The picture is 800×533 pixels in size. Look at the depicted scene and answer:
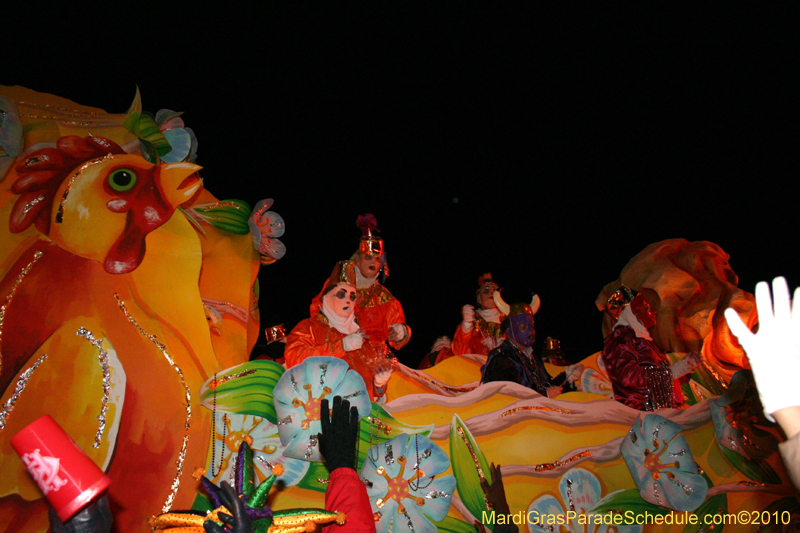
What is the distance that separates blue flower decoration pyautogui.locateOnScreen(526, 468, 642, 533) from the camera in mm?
3285

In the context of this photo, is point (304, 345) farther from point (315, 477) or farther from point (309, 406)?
point (315, 477)

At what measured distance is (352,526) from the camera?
4.45ft

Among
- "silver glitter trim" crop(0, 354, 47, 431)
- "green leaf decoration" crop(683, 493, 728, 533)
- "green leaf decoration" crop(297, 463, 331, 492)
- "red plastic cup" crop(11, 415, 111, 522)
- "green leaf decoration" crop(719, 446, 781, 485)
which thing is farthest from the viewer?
"green leaf decoration" crop(719, 446, 781, 485)

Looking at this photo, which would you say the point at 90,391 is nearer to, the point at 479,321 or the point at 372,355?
the point at 372,355

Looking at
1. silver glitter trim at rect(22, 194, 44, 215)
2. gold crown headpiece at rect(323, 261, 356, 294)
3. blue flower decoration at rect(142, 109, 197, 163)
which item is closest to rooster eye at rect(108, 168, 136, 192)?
blue flower decoration at rect(142, 109, 197, 163)

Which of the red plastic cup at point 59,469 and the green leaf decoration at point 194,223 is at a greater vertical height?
the green leaf decoration at point 194,223

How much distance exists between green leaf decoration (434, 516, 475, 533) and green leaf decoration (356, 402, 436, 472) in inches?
19.8

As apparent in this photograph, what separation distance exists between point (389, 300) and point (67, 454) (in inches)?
141

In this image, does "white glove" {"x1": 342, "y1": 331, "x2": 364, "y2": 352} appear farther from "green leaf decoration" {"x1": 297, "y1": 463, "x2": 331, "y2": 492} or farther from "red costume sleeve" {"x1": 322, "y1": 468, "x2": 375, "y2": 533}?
"red costume sleeve" {"x1": 322, "y1": 468, "x2": 375, "y2": 533}

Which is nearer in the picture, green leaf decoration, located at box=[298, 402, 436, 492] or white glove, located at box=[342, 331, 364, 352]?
green leaf decoration, located at box=[298, 402, 436, 492]

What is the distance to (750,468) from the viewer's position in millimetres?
3832

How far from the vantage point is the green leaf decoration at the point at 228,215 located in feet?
11.4

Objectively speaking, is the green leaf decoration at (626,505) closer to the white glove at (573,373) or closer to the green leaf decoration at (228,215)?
the white glove at (573,373)

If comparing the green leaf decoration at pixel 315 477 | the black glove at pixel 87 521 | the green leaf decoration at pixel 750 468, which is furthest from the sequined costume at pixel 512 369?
the black glove at pixel 87 521
